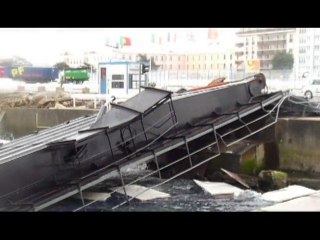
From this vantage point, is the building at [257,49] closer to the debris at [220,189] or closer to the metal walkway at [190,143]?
the metal walkway at [190,143]

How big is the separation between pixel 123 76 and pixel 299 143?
642cm

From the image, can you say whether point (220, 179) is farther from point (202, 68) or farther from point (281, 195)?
point (202, 68)

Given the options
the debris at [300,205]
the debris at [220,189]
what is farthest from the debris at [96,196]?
the debris at [300,205]

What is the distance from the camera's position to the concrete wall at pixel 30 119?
13195mm

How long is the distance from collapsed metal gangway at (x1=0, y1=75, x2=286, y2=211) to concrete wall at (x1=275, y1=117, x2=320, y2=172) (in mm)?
410

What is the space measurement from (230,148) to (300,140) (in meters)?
1.52

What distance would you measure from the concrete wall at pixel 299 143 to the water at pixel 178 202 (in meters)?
1.93

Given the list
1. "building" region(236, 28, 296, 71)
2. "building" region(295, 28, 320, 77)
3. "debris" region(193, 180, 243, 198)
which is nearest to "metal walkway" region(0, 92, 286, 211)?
"debris" region(193, 180, 243, 198)

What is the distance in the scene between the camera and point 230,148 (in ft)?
26.4

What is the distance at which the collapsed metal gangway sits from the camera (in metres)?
5.62

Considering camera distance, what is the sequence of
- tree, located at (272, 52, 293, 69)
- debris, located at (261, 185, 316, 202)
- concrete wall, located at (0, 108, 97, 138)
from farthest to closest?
1. tree, located at (272, 52, 293, 69)
2. concrete wall, located at (0, 108, 97, 138)
3. debris, located at (261, 185, 316, 202)

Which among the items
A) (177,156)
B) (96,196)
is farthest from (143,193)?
(177,156)

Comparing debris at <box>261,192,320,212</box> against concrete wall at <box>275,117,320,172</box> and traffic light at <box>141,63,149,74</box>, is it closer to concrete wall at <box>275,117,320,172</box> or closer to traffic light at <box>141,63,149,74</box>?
concrete wall at <box>275,117,320,172</box>
